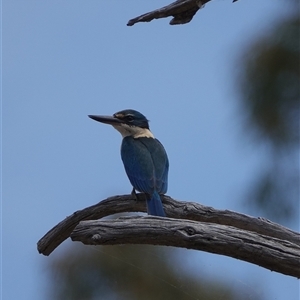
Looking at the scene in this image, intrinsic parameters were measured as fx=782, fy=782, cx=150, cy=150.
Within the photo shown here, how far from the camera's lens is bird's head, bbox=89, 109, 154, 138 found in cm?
553

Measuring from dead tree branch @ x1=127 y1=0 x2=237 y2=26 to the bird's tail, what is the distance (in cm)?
104

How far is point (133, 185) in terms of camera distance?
4906 millimetres

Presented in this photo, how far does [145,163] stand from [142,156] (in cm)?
9

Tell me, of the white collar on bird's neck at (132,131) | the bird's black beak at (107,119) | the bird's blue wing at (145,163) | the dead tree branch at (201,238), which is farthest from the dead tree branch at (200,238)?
the white collar on bird's neck at (132,131)

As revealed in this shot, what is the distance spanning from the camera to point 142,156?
520 centimetres

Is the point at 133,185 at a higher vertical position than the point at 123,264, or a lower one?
higher

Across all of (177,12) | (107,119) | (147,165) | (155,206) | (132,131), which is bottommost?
(155,206)

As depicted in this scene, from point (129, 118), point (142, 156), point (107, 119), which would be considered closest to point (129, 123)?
point (129, 118)

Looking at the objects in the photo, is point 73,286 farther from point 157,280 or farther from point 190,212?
point 190,212

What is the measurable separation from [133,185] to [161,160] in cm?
35

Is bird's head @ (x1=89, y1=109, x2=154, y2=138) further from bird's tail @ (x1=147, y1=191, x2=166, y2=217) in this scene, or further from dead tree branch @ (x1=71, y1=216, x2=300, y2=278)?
dead tree branch @ (x1=71, y1=216, x2=300, y2=278)

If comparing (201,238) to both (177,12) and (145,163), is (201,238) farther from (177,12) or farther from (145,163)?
(145,163)

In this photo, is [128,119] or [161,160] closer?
[161,160]

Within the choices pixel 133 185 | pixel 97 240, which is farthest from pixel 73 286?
pixel 97 240
